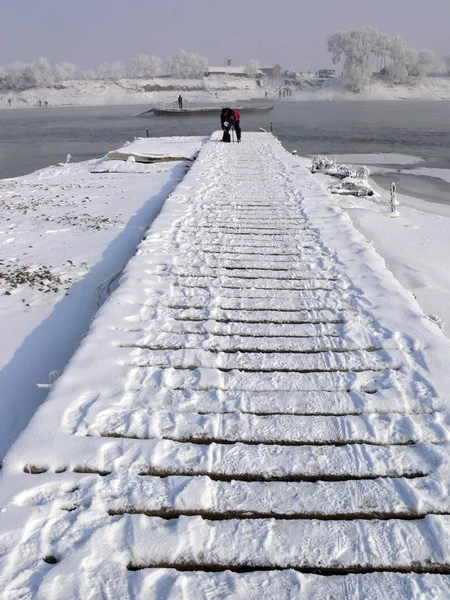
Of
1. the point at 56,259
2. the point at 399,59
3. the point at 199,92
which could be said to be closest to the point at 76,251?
the point at 56,259

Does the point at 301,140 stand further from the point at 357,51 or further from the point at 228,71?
the point at 228,71

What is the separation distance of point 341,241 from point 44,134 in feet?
108

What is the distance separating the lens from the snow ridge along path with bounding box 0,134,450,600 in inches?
78.5

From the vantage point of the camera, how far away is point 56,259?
6992 mm

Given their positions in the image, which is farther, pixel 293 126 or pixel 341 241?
pixel 293 126

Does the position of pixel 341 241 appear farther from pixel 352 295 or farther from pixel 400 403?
pixel 400 403

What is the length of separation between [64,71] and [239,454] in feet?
420

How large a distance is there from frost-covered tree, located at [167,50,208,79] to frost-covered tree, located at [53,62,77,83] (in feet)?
78.3

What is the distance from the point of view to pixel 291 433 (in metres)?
2.76

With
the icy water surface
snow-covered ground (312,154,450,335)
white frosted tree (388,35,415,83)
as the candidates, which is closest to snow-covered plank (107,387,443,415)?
snow-covered ground (312,154,450,335)

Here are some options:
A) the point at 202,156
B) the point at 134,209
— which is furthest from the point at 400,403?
the point at 202,156

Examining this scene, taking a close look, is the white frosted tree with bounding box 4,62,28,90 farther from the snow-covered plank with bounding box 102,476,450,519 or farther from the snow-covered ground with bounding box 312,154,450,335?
the snow-covered plank with bounding box 102,476,450,519

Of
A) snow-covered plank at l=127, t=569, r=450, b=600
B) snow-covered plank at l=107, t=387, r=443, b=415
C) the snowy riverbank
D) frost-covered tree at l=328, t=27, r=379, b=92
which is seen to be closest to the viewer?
snow-covered plank at l=127, t=569, r=450, b=600

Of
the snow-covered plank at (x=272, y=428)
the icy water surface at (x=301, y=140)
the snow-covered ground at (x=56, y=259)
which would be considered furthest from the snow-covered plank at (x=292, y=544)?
the icy water surface at (x=301, y=140)
